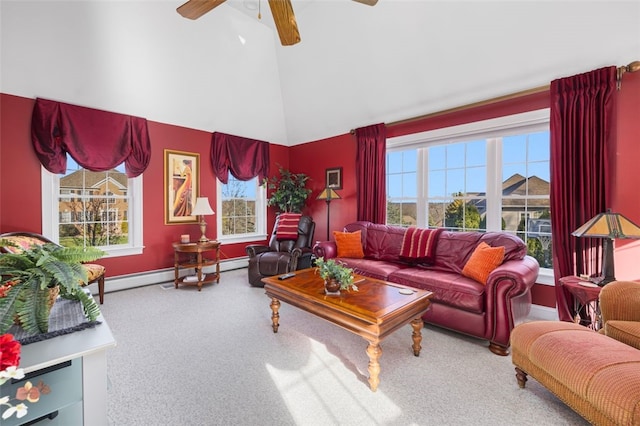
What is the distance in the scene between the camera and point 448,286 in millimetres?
2738

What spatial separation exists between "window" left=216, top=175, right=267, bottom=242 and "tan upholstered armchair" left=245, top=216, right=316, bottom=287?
1.13 metres

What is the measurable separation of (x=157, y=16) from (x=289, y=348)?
419cm

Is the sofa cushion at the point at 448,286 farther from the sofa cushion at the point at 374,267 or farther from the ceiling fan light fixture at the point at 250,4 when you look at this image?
the ceiling fan light fixture at the point at 250,4

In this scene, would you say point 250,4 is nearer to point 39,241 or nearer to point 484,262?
point 39,241

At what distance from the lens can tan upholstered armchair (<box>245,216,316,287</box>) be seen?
412cm

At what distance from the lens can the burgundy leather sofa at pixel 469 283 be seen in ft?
7.91

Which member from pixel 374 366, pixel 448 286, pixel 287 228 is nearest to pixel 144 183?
pixel 287 228

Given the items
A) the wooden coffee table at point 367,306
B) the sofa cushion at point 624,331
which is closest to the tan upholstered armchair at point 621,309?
the sofa cushion at point 624,331

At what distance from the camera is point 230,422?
166 centimetres

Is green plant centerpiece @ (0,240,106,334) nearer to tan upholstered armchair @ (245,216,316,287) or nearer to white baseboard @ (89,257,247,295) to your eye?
tan upholstered armchair @ (245,216,316,287)

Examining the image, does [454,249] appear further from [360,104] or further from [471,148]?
[360,104]

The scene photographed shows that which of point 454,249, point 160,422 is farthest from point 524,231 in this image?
point 160,422

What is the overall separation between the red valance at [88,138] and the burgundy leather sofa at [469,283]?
11.5 feet

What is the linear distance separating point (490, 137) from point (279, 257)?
3.25 metres
